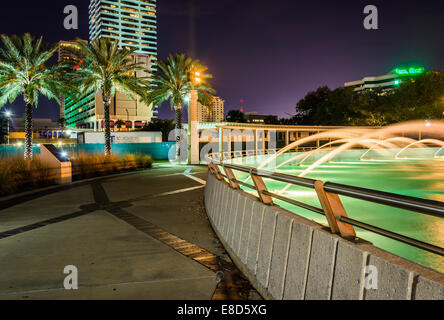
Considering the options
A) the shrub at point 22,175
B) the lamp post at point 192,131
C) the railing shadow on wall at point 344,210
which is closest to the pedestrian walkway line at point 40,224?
the railing shadow on wall at point 344,210

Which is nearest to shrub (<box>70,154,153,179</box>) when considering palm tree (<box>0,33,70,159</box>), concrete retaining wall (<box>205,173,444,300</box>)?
palm tree (<box>0,33,70,159</box>)

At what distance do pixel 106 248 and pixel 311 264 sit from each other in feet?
14.5

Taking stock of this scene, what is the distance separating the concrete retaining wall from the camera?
249cm

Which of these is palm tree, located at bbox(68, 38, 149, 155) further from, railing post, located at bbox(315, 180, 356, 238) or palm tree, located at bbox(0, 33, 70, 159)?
railing post, located at bbox(315, 180, 356, 238)

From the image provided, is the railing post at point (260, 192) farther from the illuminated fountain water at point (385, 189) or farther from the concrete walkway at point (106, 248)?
the illuminated fountain water at point (385, 189)

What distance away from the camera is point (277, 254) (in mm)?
4273

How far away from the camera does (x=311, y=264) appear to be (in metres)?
3.51

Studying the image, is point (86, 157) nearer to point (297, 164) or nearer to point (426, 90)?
point (297, 164)

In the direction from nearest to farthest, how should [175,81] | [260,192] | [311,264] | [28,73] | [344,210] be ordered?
[344,210] < [311,264] < [260,192] < [28,73] < [175,81]

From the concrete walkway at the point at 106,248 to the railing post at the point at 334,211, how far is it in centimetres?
196

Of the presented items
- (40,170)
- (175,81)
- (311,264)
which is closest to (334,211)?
(311,264)

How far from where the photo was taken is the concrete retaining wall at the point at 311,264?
98.0 inches

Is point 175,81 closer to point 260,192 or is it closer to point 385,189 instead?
point 385,189
